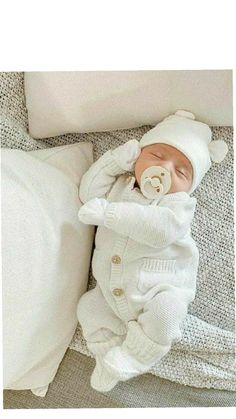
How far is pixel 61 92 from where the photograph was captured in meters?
1.02

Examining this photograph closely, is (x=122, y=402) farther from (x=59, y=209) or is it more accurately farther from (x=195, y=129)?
(x=195, y=129)

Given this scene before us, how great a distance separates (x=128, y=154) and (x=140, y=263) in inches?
8.0

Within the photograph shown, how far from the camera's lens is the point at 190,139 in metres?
1.00

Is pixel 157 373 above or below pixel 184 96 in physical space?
below

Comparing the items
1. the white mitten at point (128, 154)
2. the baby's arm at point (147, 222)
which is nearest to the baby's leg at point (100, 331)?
the baby's arm at point (147, 222)

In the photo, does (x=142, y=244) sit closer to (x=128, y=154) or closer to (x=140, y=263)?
(x=140, y=263)

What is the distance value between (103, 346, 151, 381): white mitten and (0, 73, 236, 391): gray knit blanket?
9 centimetres

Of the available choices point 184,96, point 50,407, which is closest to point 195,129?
point 184,96

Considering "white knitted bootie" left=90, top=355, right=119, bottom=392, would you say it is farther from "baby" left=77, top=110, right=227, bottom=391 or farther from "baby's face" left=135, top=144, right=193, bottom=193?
"baby's face" left=135, top=144, right=193, bottom=193

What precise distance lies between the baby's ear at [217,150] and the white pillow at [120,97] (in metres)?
0.04

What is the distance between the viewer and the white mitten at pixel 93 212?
0.98m

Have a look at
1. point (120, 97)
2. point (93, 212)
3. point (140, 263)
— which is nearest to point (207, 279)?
point (140, 263)

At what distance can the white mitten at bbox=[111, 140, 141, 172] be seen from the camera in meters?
1.01
